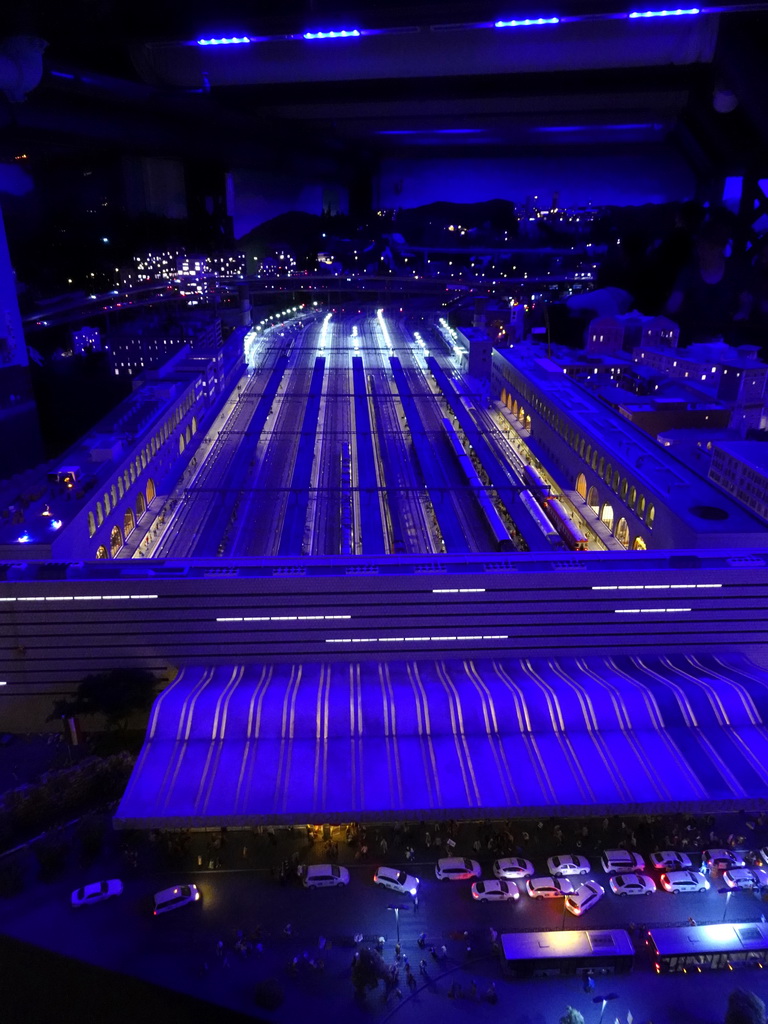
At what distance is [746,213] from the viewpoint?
24.7m

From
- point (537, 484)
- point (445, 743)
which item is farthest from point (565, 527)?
point (445, 743)

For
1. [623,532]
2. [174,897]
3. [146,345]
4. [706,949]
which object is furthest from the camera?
[146,345]

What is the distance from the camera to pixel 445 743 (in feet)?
29.2

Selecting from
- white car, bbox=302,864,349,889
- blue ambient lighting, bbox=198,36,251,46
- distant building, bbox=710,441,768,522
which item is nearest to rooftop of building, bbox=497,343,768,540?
distant building, bbox=710,441,768,522

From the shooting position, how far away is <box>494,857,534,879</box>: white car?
807cm

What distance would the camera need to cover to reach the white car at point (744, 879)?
7.97 meters

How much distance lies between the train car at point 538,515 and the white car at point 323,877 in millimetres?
7214

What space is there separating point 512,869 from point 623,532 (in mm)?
7144

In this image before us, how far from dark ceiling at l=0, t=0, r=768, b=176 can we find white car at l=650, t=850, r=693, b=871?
1597 centimetres

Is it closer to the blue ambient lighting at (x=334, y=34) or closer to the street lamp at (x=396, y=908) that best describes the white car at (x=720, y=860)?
the street lamp at (x=396, y=908)

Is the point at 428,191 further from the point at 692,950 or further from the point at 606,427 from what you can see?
the point at 692,950

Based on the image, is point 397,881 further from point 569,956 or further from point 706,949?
point 706,949

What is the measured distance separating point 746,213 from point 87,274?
1015 inches

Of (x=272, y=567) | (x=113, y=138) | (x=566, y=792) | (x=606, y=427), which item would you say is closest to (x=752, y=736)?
(x=566, y=792)
